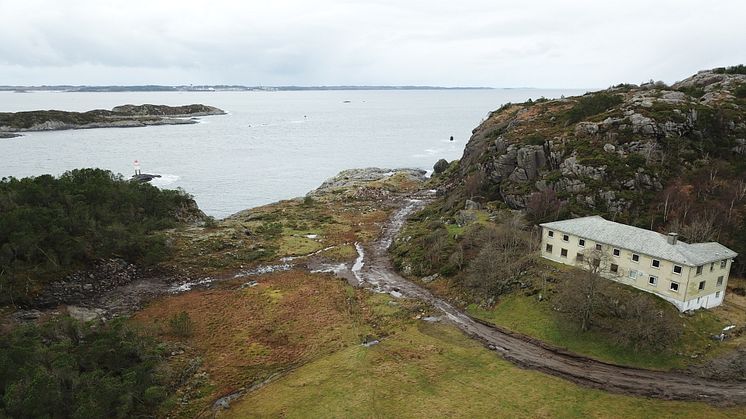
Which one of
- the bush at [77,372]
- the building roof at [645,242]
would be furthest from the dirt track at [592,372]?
the bush at [77,372]

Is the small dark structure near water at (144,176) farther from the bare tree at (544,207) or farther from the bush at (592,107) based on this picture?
the bush at (592,107)

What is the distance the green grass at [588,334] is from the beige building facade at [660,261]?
2274mm

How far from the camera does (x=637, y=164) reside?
65688 millimetres

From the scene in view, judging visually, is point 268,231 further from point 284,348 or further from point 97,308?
point 284,348

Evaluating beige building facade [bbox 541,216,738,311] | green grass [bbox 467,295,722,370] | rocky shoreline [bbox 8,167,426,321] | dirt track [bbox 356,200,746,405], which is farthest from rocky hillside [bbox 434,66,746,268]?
rocky shoreline [bbox 8,167,426,321]

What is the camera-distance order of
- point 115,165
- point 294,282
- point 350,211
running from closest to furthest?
point 294,282 → point 350,211 → point 115,165

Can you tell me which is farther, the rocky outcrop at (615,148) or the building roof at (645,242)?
the rocky outcrop at (615,148)

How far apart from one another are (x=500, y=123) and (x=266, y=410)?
89.5m

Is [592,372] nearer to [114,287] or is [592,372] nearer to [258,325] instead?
[258,325]

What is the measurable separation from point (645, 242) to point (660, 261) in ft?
8.47

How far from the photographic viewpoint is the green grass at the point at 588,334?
3744cm

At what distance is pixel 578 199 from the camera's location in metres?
63.0

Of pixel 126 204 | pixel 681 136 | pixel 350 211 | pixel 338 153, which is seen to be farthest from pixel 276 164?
pixel 681 136

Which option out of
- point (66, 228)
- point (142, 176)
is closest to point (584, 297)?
point (66, 228)
